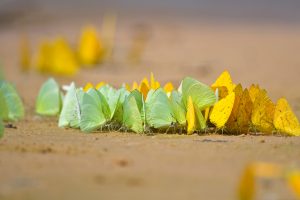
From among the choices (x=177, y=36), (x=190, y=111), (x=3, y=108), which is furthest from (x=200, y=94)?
(x=177, y=36)

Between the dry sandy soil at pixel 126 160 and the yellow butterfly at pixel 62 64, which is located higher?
the yellow butterfly at pixel 62 64

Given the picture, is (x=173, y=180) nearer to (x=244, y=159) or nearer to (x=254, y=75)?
(x=244, y=159)

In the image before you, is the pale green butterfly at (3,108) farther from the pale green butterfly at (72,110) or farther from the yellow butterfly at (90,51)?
the yellow butterfly at (90,51)

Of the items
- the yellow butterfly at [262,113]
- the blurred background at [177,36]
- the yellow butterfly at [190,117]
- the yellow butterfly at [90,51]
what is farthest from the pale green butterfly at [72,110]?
the yellow butterfly at [90,51]

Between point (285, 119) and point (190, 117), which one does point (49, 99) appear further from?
point (285, 119)

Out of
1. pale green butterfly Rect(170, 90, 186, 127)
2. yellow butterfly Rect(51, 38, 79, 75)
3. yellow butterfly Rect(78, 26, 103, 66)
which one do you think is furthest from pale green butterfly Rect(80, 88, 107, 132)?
yellow butterfly Rect(78, 26, 103, 66)

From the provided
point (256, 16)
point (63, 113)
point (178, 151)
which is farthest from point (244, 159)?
point (256, 16)
